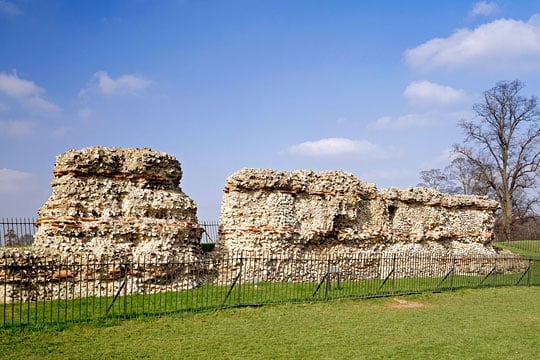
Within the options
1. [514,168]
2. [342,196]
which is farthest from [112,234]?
[514,168]

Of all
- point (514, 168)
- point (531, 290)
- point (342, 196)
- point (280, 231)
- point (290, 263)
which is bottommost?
point (531, 290)

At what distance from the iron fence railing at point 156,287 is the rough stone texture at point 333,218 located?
881 mm

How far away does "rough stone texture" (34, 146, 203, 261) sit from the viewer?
41.7 ft

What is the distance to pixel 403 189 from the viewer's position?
842 inches

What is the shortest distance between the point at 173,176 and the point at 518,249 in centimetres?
2465

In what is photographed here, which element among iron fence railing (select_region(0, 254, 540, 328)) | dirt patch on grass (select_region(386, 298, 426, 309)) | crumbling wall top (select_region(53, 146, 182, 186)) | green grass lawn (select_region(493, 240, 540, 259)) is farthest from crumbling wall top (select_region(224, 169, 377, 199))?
green grass lawn (select_region(493, 240, 540, 259))

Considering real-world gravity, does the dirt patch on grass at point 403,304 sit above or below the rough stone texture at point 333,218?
below

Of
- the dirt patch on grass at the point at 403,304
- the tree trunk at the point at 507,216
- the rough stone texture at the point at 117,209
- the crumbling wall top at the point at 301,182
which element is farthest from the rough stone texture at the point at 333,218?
the tree trunk at the point at 507,216

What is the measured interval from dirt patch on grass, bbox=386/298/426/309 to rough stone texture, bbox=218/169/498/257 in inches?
161

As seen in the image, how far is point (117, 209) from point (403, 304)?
325 inches

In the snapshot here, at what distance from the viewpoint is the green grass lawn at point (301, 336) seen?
797cm

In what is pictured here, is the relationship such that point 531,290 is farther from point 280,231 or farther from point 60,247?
point 60,247

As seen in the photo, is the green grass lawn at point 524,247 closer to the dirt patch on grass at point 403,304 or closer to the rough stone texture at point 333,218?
the rough stone texture at point 333,218

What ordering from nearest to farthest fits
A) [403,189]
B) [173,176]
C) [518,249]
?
[173,176] < [403,189] < [518,249]
